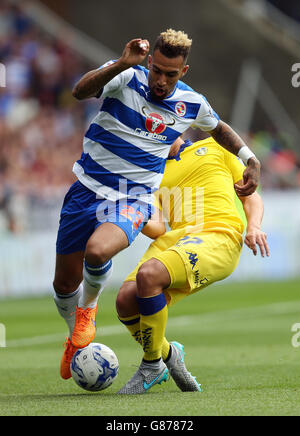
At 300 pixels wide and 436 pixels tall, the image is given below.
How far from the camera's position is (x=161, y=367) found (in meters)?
6.25

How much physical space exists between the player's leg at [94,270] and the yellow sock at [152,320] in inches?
15.7

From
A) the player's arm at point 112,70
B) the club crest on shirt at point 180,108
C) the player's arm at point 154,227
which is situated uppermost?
the player's arm at point 112,70

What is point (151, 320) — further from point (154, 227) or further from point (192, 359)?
point (192, 359)

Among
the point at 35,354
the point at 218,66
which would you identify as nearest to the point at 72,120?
the point at 218,66

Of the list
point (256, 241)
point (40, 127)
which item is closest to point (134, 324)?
point (256, 241)

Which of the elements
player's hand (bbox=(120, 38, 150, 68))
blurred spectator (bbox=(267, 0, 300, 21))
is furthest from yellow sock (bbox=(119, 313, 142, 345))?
blurred spectator (bbox=(267, 0, 300, 21))

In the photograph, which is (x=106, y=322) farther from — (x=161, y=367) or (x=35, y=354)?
(x=161, y=367)

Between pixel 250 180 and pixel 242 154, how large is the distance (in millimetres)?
293

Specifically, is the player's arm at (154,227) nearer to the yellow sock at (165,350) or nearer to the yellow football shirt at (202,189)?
the yellow football shirt at (202,189)

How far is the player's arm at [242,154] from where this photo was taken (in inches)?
252

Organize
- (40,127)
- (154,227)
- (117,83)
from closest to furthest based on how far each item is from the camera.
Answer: (117,83), (154,227), (40,127)

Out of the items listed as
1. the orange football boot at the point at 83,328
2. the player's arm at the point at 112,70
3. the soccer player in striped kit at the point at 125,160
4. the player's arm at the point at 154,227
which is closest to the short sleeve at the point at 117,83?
the soccer player in striped kit at the point at 125,160

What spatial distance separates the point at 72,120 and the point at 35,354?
1334 cm

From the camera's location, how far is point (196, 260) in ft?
20.4
